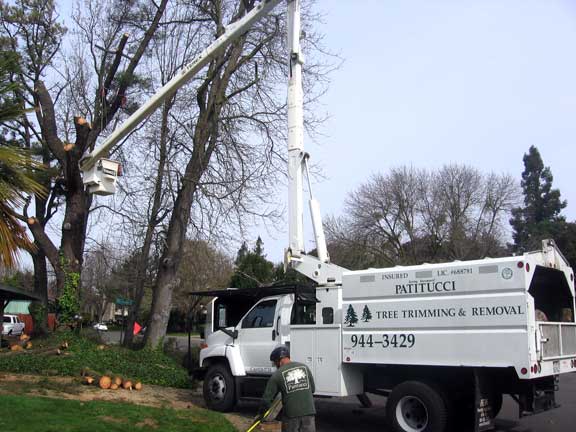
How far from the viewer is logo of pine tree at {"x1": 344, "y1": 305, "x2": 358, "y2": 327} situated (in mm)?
10062

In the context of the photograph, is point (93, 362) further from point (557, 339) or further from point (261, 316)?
point (557, 339)

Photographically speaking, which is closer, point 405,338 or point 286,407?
point 286,407

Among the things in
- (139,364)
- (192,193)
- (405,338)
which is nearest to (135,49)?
(192,193)

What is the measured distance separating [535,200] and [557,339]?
62.6 metres

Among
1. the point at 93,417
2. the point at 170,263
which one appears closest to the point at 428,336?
the point at 93,417

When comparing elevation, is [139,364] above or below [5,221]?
below

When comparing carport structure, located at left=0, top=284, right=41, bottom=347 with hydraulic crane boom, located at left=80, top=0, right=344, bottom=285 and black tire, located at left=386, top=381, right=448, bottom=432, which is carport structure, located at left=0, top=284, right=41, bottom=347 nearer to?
hydraulic crane boom, located at left=80, top=0, right=344, bottom=285

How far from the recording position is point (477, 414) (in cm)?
866

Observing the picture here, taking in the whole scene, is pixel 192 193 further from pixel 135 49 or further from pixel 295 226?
pixel 295 226

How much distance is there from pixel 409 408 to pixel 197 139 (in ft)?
38.2

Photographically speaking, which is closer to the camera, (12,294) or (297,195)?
Answer: (297,195)

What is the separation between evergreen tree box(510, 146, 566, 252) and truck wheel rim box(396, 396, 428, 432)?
2137 inches

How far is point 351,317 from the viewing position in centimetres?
1010

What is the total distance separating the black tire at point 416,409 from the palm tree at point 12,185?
6201mm
